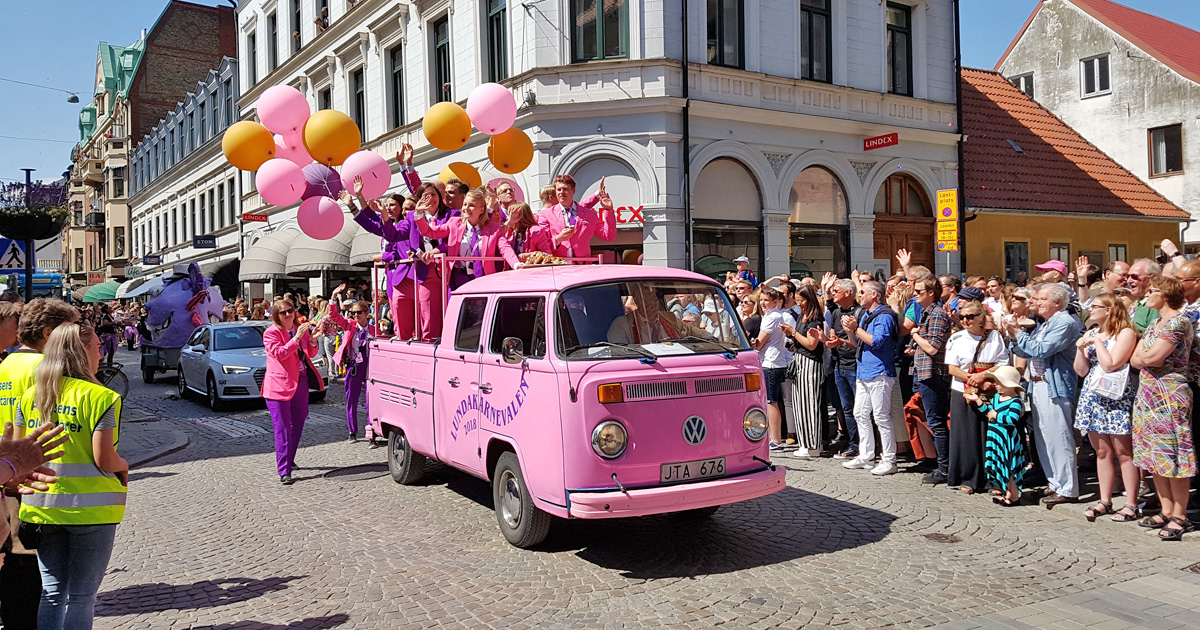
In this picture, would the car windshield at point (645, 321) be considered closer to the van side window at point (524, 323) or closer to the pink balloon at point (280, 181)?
the van side window at point (524, 323)

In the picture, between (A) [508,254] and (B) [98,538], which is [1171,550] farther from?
(B) [98,538]

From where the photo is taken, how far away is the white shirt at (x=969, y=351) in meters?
7.77

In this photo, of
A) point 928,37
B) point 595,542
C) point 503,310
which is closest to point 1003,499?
point 595,542

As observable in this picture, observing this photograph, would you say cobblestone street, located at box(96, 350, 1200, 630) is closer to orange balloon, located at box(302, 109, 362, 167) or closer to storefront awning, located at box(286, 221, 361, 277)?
orange balloon, located at box(302, 109, 362, 167)

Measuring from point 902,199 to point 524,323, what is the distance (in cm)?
1806

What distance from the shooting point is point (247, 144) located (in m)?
10.3

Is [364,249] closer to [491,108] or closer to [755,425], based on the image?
[491,108]

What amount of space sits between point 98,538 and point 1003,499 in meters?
6.81

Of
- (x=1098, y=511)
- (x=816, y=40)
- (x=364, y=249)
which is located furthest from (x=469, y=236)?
(x=816, y=40)

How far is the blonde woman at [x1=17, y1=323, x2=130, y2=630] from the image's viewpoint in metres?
3.98

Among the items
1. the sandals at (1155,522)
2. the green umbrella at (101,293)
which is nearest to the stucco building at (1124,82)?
the sandals at (1155,522)

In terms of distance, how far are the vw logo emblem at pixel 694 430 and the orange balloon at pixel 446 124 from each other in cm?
572

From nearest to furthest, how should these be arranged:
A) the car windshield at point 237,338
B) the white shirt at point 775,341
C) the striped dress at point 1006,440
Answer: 1. the striped dress at point 1006,440
2. the white shirt at point 775,341
3. the car windshield at point 237,338

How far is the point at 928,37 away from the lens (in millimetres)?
22219
